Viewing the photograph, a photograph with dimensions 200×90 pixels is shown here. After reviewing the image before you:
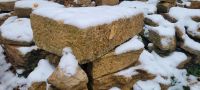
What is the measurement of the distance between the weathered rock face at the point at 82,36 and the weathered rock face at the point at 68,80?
7.4 inches

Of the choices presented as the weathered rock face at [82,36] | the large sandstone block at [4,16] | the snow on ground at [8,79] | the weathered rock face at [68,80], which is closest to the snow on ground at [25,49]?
the snow on ground at [8,79]

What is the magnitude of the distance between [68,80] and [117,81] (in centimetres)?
89

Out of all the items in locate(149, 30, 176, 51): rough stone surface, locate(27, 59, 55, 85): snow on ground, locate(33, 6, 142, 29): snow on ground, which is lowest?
locate(27, 59, 55, 85): snow on ground

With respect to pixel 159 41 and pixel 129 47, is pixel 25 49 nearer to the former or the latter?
pixel 129 47

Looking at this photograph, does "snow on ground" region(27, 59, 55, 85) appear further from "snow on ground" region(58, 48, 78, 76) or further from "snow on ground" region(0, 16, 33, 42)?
"snow on ground" region(0, 16, 33, 42)

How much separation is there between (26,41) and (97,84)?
1658 mm

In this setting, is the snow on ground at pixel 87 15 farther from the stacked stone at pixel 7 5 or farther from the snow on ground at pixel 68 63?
the stacked stone at pixel 7 5

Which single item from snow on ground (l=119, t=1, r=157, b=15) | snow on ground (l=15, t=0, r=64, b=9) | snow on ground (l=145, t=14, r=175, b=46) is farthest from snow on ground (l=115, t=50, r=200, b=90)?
snow on ground (l=15, t=0, r=64, b=9)

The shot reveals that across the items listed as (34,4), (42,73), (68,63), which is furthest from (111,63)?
(34,4)

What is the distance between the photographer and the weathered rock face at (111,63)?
411 centimetres

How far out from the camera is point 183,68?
5348mm

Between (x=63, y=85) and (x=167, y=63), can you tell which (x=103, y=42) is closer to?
(x=63, y=85)

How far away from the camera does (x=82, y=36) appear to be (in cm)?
370

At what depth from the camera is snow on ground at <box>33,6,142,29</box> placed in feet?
12.4
